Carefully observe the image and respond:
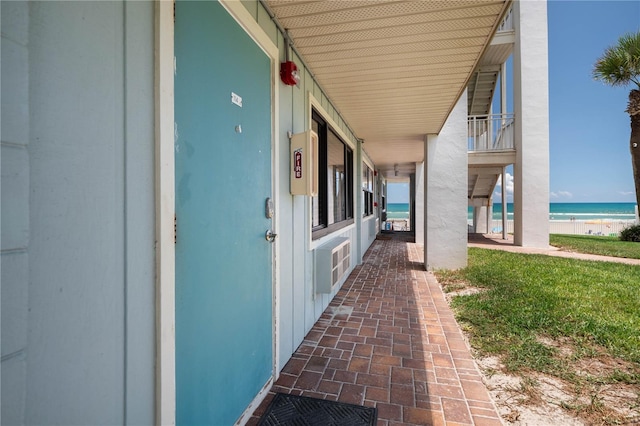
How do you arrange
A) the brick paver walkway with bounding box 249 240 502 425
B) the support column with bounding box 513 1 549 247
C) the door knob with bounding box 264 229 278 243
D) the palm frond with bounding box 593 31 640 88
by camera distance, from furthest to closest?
the support column with bounding box 513 1 549 247, the palm frond with bounding box 593 31 640 88, the door knob with bounding box 264 229 278 243, the brick paver walkway with bounding box 249 240 502 425

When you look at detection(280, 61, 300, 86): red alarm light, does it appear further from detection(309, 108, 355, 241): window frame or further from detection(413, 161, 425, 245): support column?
detection(413, 161, 425, 245): support column

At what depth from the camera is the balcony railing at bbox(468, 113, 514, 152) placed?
9766 millimetres

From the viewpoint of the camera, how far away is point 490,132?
9938 millimetres

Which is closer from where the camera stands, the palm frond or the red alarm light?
the red alarm light

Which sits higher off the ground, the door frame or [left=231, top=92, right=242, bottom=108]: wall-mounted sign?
[left=231, top=92, right=242, bottom=108]: wall-mounted sign

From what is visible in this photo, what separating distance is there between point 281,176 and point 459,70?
2.15 meters

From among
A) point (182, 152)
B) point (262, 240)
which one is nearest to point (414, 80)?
point (262, 240)

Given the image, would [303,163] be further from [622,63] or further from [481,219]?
[481,219]

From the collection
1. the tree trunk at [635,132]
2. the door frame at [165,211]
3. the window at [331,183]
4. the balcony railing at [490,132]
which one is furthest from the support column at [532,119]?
the door frame at [165,211]

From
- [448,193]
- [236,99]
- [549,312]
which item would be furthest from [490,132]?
[236,99]

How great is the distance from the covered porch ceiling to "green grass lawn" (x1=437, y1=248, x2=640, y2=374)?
267cm

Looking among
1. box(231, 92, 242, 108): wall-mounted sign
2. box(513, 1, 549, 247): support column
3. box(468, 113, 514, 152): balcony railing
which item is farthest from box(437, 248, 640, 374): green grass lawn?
box(468, 113, 514, 152): balcony railing

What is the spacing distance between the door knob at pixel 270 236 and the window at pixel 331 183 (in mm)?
1154

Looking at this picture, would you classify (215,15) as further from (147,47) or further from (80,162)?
(80,162)
